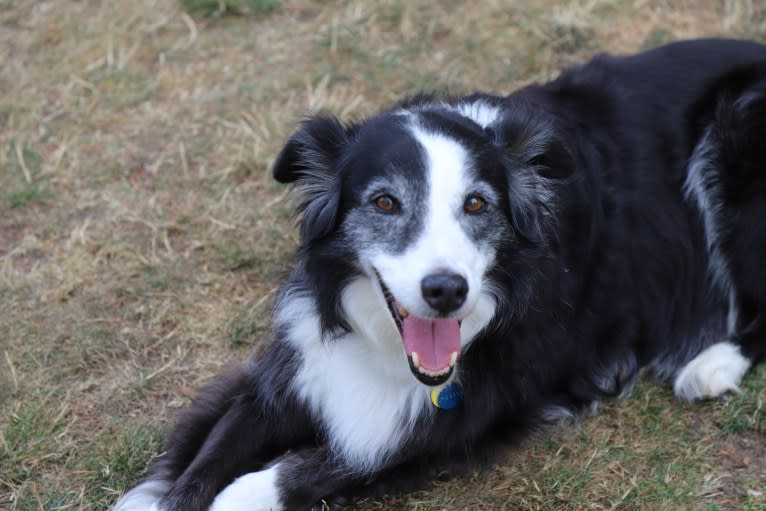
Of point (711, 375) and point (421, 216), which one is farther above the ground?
point (421, 216)

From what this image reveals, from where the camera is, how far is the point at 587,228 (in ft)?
12.2

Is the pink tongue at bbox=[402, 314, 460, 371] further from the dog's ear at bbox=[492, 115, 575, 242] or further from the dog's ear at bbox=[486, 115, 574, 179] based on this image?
the dog's ear at bbox=[486, 115, 574, 179]

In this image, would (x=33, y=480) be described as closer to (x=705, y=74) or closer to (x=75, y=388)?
(x=75, y=388)

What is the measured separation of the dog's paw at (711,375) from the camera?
4004 millimetres

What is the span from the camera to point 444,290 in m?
2.88

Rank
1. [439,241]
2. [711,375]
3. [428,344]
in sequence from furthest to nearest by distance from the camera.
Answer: [711,375] → [428,344] → [439,241]

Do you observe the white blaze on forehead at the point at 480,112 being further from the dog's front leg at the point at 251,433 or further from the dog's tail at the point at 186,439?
the dog's tail at the point at 186,439

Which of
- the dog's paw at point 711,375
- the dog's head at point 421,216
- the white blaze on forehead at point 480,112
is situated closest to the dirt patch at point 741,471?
the dog's paw at point 711,375

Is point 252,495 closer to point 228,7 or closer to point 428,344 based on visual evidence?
point 428,344

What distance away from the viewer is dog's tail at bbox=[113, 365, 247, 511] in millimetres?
3420

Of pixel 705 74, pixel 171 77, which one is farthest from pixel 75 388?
pixel 705 74

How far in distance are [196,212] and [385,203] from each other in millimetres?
2178

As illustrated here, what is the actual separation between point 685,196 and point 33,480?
9.38 feet

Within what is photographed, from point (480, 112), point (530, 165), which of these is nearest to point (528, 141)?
point (530, 165)
